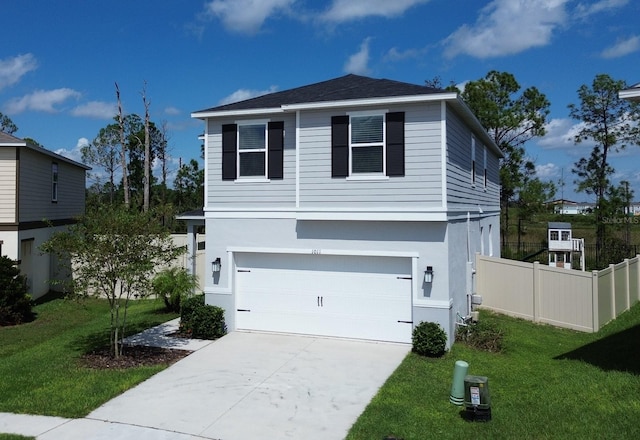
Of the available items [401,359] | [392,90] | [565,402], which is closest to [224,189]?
[392,90]

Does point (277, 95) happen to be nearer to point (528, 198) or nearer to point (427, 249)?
point (427, 249)

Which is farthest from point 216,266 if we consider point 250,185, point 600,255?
point 600,255

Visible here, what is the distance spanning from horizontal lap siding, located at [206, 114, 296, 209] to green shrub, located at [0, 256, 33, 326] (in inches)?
287

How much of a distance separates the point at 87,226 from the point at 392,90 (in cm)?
719

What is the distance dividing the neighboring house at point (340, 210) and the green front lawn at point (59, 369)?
3266mm

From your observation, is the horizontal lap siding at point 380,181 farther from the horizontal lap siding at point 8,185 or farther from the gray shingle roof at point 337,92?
the horizontal lap siding at point 8,185

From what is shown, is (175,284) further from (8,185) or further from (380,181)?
(380,181)

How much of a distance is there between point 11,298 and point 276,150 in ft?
31.4

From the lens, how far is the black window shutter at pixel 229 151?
41.6 ft

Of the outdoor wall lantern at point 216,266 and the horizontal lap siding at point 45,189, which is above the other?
the horizontal lap siding at point 45,189

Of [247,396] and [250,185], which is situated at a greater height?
[250,185]

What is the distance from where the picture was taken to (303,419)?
7.49 meters

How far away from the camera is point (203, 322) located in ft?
39.8

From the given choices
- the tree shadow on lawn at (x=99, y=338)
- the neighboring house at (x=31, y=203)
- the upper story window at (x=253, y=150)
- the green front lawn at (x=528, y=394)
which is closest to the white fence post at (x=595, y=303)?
the green front lawn at (x=528, y=394)
